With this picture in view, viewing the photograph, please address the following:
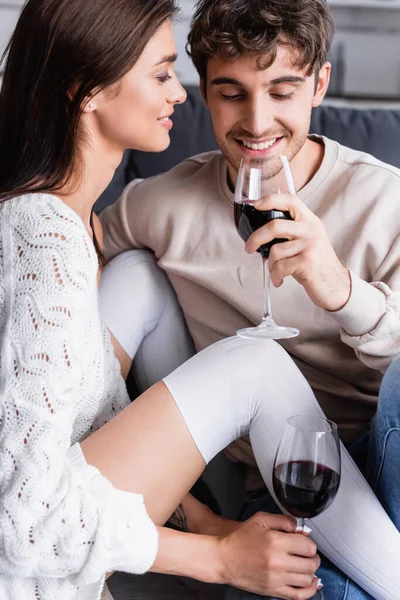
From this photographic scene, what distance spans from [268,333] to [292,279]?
0.33 m

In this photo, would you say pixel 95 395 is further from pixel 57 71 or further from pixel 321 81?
pixel 321 81

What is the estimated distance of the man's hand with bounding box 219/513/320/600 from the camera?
4.09ft

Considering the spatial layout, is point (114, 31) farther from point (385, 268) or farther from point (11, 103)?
point (385, 268)

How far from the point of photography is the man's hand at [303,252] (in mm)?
1311

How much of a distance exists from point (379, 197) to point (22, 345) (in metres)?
0.81

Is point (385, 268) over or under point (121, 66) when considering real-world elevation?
under

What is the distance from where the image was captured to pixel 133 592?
1576mm

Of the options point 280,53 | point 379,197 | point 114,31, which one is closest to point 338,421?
point 379,197

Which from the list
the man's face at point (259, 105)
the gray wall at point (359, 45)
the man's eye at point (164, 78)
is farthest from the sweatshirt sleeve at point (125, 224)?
the gray wall at point (359, 45)

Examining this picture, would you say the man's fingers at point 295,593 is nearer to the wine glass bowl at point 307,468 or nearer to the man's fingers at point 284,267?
the wine glass bowl at point 307,468

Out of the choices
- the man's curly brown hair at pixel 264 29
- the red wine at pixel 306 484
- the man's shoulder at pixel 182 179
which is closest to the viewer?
the red wine at pixel 306 484

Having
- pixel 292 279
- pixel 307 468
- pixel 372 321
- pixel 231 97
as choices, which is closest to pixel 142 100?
pixel 231 97

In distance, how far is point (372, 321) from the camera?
1433 millimetres

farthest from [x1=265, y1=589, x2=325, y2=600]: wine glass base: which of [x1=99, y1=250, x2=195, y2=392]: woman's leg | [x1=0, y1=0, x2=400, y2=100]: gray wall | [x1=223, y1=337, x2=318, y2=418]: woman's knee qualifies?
[x1=0, y1=0, x2=400, y2=100]: gray wall
